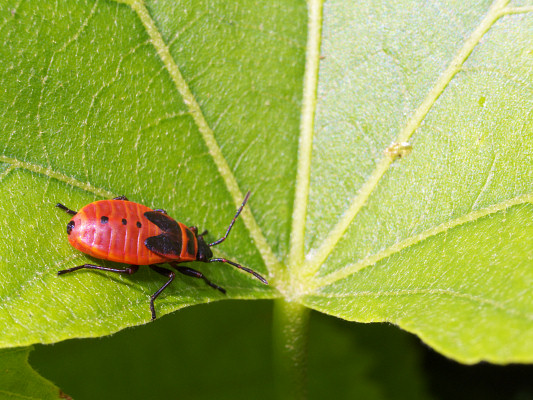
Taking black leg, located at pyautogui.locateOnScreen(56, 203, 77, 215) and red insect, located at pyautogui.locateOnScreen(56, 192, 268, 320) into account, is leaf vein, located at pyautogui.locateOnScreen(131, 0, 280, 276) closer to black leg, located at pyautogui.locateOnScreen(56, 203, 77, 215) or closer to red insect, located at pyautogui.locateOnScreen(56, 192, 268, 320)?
red insect, located at pyautogui.locateOnScreen(56, 192, 268, 320)

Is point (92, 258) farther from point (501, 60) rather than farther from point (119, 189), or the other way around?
point (501, 60)

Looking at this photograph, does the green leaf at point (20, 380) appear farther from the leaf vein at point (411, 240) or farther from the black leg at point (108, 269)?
the leaf vein at point (411, 240)

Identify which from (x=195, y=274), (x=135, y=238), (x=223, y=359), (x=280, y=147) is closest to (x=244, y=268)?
(x=195, y=274)

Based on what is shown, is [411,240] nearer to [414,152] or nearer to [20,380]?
[414,152]

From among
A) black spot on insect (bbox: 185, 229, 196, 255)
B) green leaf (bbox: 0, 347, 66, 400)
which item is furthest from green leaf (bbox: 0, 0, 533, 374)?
green leaf (bbox: 0, 347, 66, 400)

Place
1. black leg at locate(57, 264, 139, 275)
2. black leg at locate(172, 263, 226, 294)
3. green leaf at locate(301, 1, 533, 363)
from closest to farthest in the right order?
black leg at locate(57, 264, 139, 275) → green leaf at locate(301, 1, 533, 363) → black leg at locate(172, 263, 226, 294)
